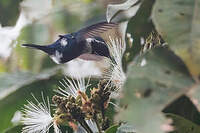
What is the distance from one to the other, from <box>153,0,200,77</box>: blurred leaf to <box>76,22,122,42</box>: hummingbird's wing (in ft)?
0.84

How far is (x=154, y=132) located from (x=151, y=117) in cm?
3

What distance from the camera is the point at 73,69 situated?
1062 millimetres

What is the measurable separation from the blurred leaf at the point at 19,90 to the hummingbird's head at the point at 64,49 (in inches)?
7.3

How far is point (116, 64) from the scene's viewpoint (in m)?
0.90

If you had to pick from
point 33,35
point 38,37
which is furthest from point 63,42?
point 38,37

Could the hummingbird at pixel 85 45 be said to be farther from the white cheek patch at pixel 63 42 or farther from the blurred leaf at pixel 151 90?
the blurred leaf at pixel 151 90

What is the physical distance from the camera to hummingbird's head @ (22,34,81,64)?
3.19 feet

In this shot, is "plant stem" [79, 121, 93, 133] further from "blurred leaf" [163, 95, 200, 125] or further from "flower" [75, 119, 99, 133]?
"blurred leaf" [163, 95, 200, 125]

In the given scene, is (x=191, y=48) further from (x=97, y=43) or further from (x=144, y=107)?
(x=97, y=43)

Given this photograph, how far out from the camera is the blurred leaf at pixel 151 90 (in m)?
0.59

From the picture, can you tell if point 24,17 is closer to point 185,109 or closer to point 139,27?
point 139,27

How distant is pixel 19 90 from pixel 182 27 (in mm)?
614

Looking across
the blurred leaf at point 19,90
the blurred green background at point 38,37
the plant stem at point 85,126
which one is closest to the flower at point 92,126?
the plant stem at point 85,126

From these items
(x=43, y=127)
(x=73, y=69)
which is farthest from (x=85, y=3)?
(x=43, y=127)
